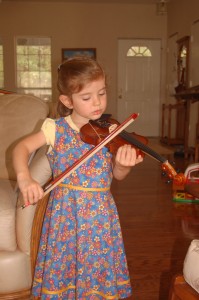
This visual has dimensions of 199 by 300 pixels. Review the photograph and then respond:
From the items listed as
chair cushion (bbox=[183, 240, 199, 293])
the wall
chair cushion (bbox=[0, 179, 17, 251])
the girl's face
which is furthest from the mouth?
the wall

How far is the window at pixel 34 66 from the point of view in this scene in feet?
25.9

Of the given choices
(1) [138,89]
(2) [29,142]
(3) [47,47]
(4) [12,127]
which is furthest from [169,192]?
(3) [47,47]

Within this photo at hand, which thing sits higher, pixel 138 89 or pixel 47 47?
pixel 47 47

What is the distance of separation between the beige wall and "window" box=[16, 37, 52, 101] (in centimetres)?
17

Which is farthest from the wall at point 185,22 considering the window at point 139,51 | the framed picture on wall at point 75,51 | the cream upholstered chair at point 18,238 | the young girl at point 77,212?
the young girl at point 77,212

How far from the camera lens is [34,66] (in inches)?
316

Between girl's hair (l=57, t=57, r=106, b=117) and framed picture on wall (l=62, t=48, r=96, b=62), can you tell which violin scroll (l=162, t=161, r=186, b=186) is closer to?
girl's hair (l=57, t=57, r=106, b=117)

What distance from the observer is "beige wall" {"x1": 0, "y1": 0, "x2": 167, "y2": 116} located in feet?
25.2

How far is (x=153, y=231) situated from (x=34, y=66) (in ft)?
20.5

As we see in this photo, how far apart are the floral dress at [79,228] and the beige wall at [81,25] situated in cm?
653

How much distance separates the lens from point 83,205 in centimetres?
130

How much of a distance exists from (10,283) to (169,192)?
2.34m

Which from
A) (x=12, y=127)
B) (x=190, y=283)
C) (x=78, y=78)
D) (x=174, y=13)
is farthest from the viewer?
(x=174, y=13)

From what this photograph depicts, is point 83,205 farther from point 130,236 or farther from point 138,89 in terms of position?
point 138,89
